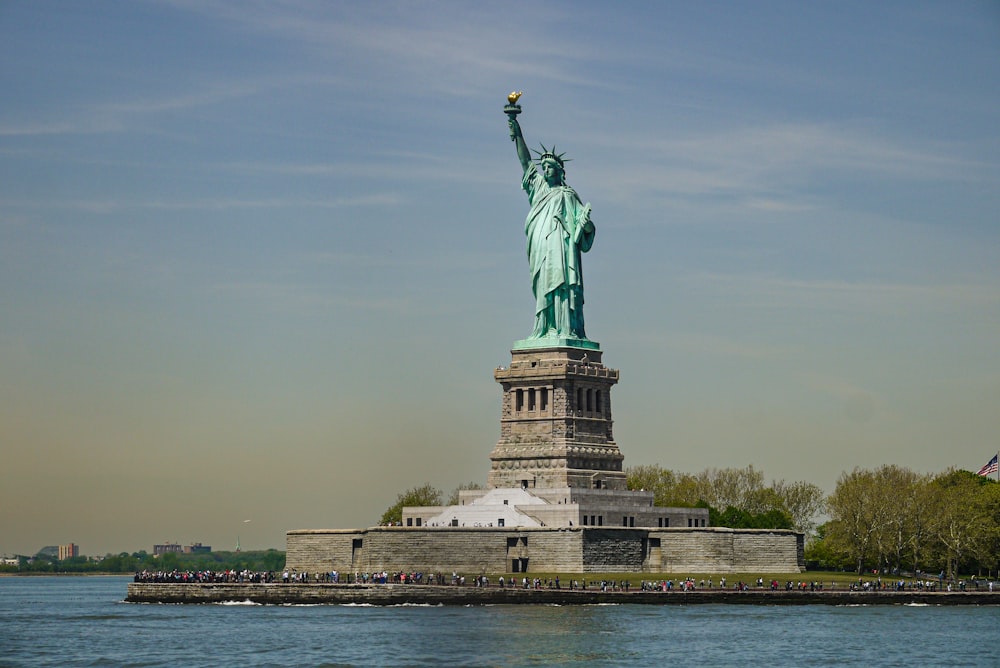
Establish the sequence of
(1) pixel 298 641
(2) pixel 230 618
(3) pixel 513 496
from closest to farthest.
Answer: (1) pixel 298 641 < (2) pixel 230 618 < (3) pixel 513 496

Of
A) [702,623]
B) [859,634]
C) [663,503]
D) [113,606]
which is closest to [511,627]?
[702,623]

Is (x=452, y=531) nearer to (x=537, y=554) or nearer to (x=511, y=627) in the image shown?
(x=537, y=554)

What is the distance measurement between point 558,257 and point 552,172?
484cm

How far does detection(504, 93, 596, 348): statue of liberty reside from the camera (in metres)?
104

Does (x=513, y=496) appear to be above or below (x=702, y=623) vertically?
above

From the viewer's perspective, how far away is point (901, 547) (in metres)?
106

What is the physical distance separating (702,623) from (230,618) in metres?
21.9

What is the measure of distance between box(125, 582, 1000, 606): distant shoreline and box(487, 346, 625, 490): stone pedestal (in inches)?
452

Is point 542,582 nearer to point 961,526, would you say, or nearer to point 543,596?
point 543,596

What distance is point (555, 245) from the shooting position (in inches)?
4082

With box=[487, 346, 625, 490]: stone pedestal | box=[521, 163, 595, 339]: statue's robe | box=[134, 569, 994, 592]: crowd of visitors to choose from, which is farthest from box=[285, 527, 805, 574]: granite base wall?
box=[521, 163, 595, 339]: statue's robe

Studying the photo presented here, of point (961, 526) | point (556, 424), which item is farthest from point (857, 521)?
point (556, 424)

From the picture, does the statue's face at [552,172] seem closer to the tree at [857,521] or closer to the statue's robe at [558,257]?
the statue's robe at [558,257]

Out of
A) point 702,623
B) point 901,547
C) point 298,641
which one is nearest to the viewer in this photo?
point 298,641
